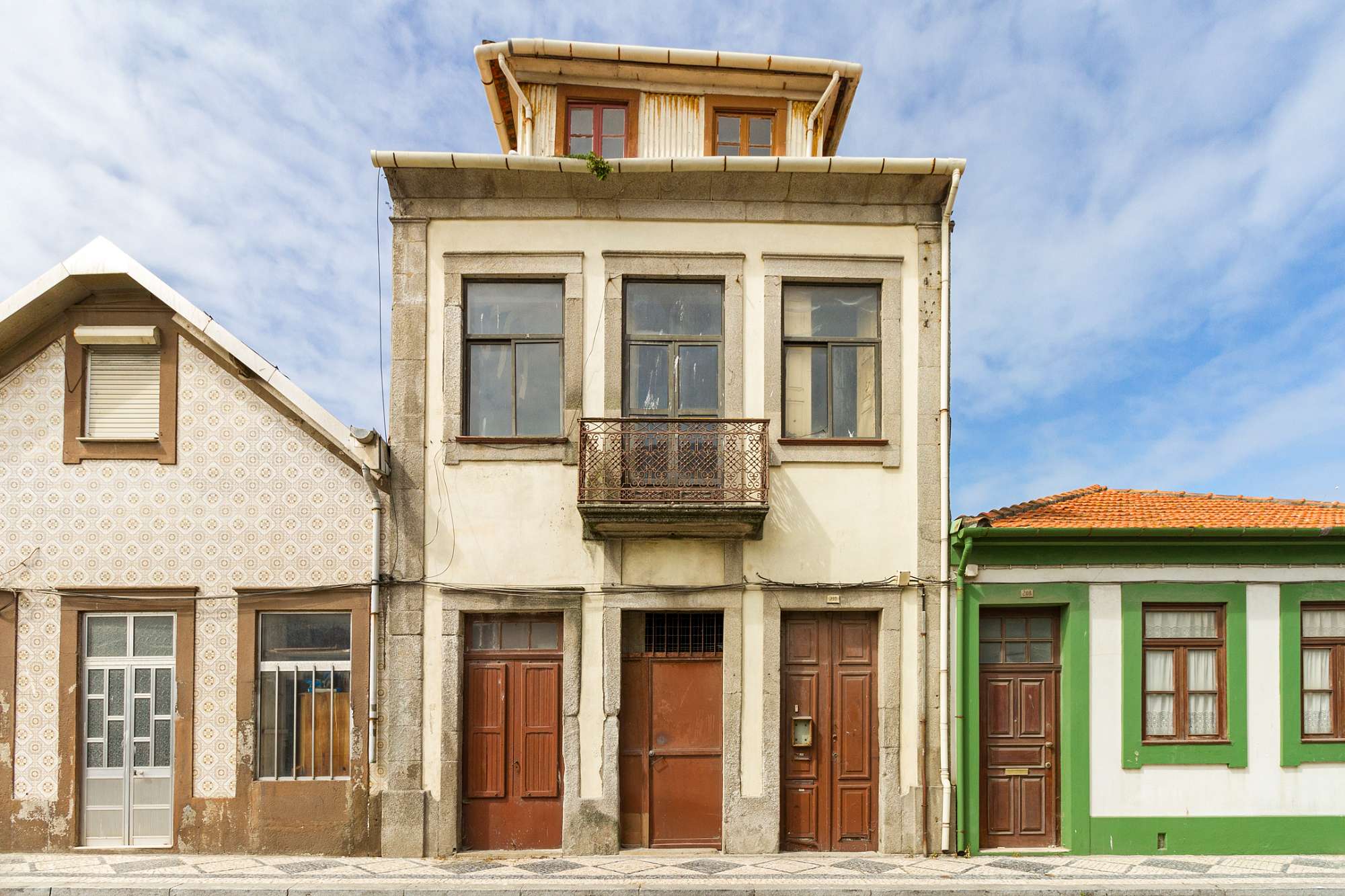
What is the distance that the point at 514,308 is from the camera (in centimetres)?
994

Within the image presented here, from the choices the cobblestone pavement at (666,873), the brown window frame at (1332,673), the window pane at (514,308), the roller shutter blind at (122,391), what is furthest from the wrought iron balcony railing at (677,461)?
the brown window frame at (1332,673)

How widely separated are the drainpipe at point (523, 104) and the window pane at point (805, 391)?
414 centimetres

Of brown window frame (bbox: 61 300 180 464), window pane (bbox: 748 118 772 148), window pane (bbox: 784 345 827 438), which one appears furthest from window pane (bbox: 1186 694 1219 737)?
brown window frame (bbox: 61 300 180 464)

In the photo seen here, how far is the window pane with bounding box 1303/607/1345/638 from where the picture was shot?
9820 millimetres

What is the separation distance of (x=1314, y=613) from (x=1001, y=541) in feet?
12.0

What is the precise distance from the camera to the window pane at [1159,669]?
971cm

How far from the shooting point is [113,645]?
9.53 metres

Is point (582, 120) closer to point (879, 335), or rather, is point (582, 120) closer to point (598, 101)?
point (598, 101)

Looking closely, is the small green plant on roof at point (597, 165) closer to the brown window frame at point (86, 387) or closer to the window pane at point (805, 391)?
the window pane at point (805, 391)

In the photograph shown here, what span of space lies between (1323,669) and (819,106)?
8598 mm

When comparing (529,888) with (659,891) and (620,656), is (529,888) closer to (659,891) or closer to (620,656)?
(659,891)

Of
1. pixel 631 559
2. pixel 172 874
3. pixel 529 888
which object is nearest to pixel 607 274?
pixel 631 559

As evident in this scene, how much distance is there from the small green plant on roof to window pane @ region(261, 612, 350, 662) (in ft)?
17.8

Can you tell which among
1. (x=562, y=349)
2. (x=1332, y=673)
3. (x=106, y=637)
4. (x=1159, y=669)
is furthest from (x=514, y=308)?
(x=1332, y=673)
